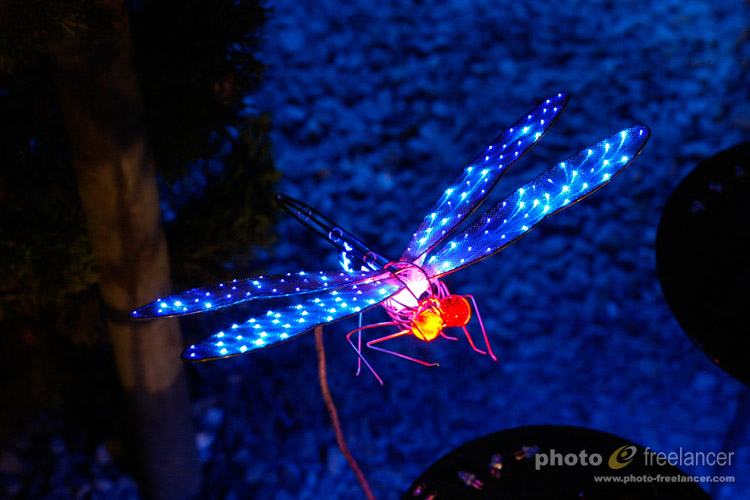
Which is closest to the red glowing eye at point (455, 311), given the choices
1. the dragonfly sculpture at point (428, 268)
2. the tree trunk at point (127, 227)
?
the dragonfly sculpture at point (428, 268)

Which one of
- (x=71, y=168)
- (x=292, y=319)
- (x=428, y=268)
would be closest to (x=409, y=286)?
(x=428, y=268)

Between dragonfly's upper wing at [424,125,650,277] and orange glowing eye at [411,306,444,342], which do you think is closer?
dragonfly's upper wing at [424,125,650,277]

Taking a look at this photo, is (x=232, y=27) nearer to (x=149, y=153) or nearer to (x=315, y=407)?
(x=149, y=153)

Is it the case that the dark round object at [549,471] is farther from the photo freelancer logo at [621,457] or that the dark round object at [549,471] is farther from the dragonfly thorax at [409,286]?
the dragonfly thorax at [409,286]

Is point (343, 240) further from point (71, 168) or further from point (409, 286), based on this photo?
point (71, 168)

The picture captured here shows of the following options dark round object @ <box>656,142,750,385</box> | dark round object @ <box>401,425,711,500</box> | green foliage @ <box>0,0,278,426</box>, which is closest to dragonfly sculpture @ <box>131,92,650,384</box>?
dark round object @ <box>401,425,711,500</box>

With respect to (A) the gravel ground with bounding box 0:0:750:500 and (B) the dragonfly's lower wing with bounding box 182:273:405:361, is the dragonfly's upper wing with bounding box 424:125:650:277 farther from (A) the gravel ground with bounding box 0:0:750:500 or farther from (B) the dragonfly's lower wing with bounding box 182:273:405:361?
(A) the gravel ground with bounding box 0:0:750:500

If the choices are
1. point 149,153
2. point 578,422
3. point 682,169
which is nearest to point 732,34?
point 682,169
